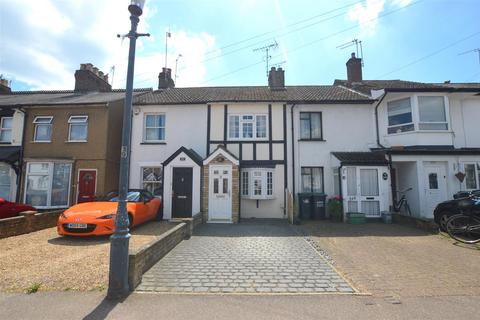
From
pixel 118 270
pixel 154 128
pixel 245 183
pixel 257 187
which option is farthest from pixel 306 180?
pixel 118 270

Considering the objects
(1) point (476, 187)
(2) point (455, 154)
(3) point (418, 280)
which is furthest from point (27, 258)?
(1) point (476, 187)

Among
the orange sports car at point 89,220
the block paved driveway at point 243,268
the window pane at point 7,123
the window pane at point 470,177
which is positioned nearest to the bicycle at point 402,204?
the window pane at point 470,177

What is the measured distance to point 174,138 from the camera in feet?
44.9

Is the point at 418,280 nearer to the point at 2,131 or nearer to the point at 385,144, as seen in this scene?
the point at 385,144

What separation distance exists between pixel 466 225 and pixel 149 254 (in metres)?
Answer: 9.41

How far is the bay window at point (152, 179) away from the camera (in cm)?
1336

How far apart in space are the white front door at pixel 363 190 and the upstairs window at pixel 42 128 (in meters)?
15.6

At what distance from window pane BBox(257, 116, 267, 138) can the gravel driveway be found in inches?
287

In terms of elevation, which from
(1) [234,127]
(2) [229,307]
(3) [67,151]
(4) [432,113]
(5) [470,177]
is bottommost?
(2) [229,307]

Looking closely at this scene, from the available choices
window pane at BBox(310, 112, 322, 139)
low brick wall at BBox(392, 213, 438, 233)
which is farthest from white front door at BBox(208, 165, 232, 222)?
low brick wall at BBox(392, 213, 438, 233)

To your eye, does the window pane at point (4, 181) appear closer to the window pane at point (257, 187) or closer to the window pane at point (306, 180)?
the window pane at point (257, 187)

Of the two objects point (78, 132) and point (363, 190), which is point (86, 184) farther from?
point (363, 190)

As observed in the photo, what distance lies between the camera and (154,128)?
14.0 m

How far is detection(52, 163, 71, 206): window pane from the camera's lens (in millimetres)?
13336
